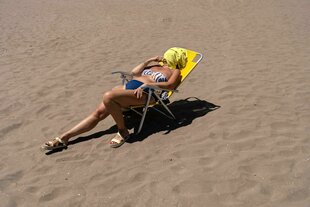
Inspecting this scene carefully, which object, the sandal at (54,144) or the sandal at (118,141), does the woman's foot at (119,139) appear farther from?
the sandal at (54,144)

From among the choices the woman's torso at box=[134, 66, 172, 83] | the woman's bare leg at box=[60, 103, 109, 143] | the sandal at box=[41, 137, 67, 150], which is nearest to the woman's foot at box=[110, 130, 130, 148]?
the woman's bare leg at box=[60, 103, 109, 143]

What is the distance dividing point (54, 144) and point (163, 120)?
4.67 feet

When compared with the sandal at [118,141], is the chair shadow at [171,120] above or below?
below

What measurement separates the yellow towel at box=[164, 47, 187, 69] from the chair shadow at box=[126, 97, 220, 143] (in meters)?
0.65

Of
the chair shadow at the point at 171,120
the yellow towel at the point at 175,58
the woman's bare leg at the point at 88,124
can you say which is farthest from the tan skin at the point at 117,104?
the chair shadow at the point at 171,120

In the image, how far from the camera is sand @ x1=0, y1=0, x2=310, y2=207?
343 centimetres

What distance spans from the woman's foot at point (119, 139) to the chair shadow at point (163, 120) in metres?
0.08

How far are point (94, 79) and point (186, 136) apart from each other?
2916 mm

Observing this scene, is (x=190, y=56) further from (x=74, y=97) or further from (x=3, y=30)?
(x=3, y=30)

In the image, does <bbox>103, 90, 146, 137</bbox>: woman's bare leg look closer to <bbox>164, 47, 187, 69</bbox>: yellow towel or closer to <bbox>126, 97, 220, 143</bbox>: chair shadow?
<bbox>126, 97, 220, 143</bbox>: chair shadow

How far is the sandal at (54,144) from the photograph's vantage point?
4242mm

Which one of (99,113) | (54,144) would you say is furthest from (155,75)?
(54,144)

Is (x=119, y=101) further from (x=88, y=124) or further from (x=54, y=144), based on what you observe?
(x=54, y=144)

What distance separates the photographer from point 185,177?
3.55m
